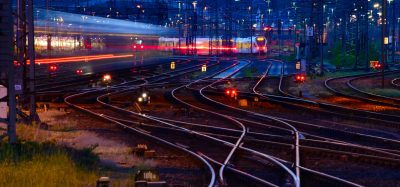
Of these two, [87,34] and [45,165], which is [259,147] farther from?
[87,34]

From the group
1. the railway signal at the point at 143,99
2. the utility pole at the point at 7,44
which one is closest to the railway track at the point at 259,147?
the utility pole at the point at 7,44

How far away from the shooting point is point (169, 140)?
17266mm

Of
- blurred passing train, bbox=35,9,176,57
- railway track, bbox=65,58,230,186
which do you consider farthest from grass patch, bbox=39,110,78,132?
blurred passing train, bbox=35,9,176,57

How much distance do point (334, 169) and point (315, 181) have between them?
1.66 metres

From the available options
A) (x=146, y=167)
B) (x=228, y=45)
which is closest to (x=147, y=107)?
(x=146, y=167)

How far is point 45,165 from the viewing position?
11.9 m

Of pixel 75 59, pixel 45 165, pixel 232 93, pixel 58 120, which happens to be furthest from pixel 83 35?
pixel 45 165

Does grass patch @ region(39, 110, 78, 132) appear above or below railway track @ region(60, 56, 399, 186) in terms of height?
below

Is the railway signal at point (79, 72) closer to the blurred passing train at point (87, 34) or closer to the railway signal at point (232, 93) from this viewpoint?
the blurred passing train at point (87, 34)

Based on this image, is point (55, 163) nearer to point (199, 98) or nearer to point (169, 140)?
point (169, 140)

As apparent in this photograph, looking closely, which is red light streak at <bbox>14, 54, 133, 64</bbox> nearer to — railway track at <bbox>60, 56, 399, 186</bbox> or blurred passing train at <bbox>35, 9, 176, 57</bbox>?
blurred passing train at <bbox>35, 9, 176, 57</bbox>

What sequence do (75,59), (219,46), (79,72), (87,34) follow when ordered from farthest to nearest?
(219,46)
(79,72)
(87,34)
(75,59)

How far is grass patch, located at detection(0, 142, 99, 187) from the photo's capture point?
10562mm

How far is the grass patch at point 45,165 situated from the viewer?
1056cm
